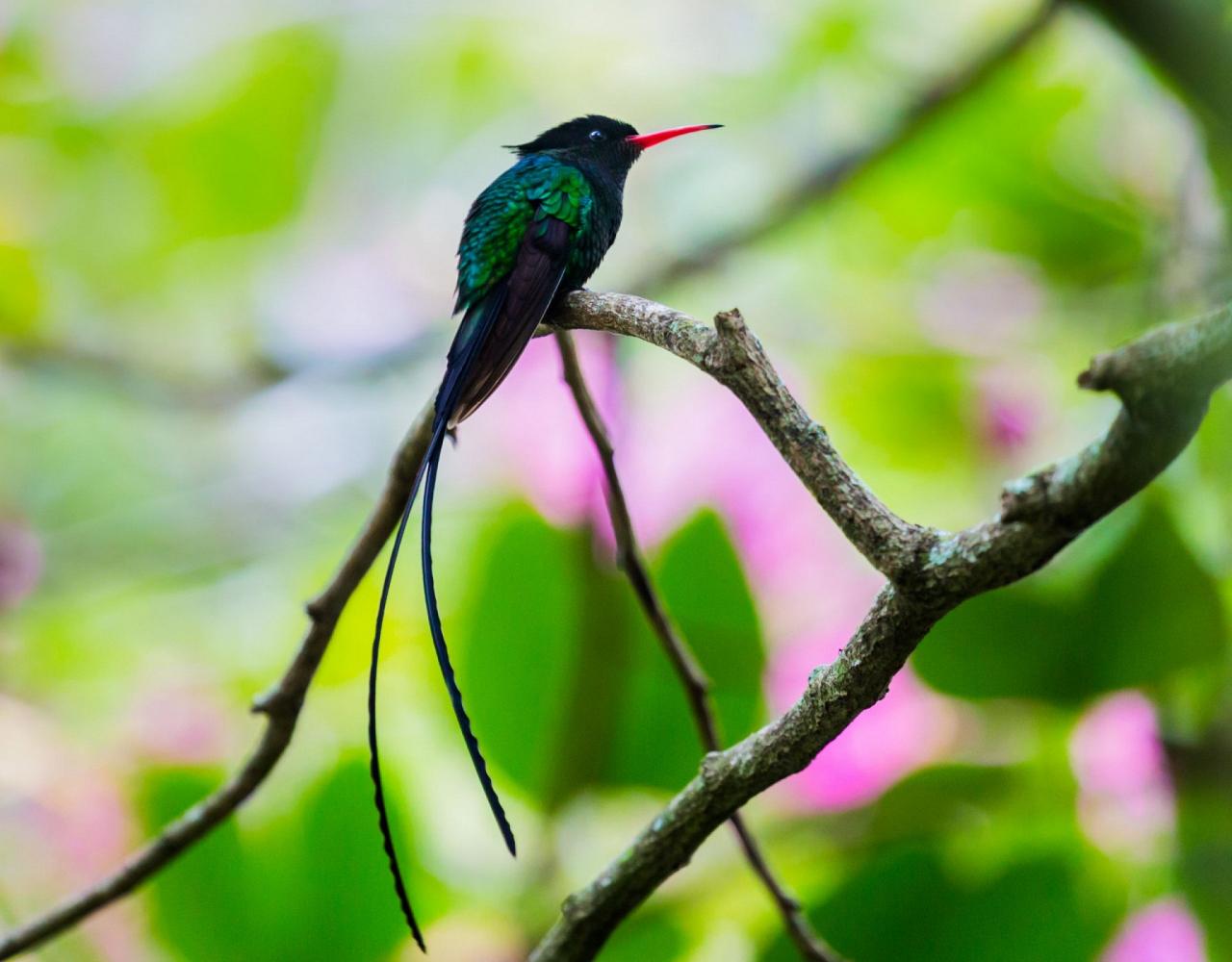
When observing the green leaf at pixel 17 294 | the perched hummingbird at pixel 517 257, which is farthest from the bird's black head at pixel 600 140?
the green leaf at pixel 17 294

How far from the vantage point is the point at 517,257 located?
1.25m

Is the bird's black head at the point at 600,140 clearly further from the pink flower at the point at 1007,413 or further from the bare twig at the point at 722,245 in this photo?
the pink flower at the point at 1007,413

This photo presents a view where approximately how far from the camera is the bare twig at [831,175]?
6.56 feet

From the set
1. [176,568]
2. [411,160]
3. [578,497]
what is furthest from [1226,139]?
[411,160]

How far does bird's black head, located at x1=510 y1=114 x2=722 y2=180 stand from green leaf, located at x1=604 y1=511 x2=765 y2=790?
589 millimetres

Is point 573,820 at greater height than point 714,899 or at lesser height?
greater

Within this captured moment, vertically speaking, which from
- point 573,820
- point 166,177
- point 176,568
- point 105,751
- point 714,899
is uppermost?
point 166,177

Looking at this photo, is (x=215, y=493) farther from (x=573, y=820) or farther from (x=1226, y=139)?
(x=1226, y=139)

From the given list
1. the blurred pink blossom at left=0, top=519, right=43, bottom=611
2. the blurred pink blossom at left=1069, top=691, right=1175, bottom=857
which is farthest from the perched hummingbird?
the blurred pink blossom at left=0, top=519, right=43, bottom=611

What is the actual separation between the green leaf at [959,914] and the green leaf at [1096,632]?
6.9 inches

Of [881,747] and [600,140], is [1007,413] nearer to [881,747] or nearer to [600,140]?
[881,747]

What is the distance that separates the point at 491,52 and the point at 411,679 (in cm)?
172

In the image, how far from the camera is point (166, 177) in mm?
2590

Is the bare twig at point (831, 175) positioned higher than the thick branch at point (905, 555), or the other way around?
the bare twig at point (831, 175)
